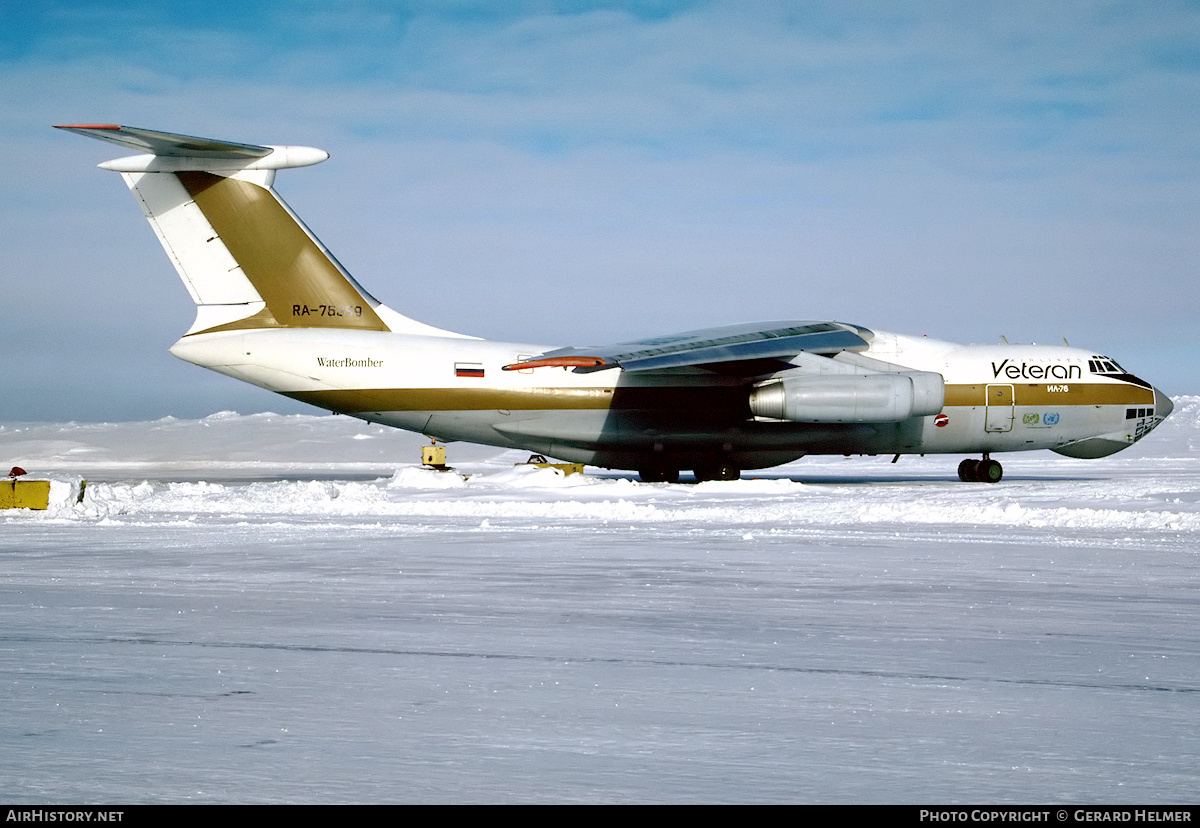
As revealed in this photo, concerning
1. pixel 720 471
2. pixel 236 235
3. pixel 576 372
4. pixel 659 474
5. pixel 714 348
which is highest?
pixel 236 235

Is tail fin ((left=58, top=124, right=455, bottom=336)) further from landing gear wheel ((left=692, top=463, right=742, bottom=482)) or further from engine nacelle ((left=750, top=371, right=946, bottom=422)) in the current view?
engine nacelle ((left=750, top=371, right=946, bottom=422))

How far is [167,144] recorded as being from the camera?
1571 cm

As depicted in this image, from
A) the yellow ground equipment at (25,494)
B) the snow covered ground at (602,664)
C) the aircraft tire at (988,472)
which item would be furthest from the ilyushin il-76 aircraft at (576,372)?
the snow covered ground at (602,664)

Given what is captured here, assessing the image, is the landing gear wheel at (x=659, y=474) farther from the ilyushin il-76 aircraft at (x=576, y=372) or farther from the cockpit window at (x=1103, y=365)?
the cockpit window at (x=1103, y=365)

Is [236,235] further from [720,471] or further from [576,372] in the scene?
[720,471]

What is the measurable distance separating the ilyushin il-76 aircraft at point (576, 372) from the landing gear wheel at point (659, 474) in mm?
65

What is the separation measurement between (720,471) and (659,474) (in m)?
1.27

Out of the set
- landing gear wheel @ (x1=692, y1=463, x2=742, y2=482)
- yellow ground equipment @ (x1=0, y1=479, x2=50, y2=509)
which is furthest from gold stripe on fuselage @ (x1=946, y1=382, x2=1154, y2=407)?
yellow ground equipment @ (x1=0, y1=479, x2=50, y2=509)

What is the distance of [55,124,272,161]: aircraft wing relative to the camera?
14.0 m

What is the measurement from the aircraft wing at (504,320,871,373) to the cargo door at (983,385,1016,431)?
2.66m

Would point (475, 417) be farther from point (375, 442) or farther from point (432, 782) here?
point (375, 442)

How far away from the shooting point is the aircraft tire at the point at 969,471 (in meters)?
20.5

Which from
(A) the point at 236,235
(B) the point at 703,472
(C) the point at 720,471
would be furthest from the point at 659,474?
(A) the point at 236,235

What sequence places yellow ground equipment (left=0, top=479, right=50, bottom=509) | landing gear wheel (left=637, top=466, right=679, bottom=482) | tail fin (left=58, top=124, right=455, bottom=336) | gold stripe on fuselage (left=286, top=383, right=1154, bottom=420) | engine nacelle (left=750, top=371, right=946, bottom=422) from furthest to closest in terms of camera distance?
landing gear wheel (left=637, top=466, right=679, bottom=482) → gold stripe on fuselage (left=286, top=383, right=1154, bottom=420) → engine nacelle (left=750, top=371, right=946, bottom=422) → tail fin (left=58, top=124, right=455, bottom=336) → yellow ground equipment (left=0, top=479, right=50, bottom=509)
